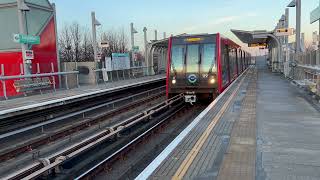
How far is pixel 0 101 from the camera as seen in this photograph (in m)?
14.2

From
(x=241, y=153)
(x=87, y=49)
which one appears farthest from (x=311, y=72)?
(x=87, y=49)

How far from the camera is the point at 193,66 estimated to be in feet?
54.3

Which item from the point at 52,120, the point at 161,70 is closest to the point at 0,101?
the point at 52,120

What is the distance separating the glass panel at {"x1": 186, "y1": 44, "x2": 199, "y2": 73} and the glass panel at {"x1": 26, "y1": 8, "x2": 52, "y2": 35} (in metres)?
9.59

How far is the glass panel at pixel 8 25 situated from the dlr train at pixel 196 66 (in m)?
9.50

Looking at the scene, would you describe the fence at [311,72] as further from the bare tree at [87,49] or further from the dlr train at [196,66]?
the bare tree at [87,49]

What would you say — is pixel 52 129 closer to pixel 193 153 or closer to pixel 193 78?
pixel 193 78

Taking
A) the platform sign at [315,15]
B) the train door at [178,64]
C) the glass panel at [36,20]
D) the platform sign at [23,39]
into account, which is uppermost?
the glass panel at [36,20]

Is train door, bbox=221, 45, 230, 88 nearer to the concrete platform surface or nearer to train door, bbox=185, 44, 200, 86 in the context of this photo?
train door, bbox=185, 44, 200, 86

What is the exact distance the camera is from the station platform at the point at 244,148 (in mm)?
5648

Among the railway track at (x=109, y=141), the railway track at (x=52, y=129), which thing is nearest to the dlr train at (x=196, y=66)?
the railway track at (x=109, y=141)

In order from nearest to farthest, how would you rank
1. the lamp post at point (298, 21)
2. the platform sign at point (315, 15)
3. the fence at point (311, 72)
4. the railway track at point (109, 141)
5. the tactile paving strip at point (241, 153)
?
the tactile paving strip at point (241, 153)
the railway track at point (109, 141)
the fence at point (311, 72)
the platform sign at point (315, 15)
the lamp post at point (298, 21)

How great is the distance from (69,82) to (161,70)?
19.8 metres

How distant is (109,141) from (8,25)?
13.1 m
